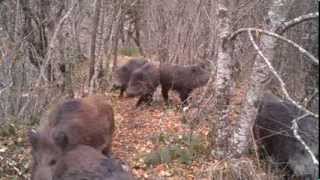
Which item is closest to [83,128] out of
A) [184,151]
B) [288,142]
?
[184,151]

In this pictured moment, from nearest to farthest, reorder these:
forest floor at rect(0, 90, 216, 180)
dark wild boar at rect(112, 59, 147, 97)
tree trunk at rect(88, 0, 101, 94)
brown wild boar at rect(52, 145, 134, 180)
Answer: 1. brown wild boar at rect(52, 145, 134, 180)
2. forest floor at rect(0, 90, 216, 180)
3. tree trunk at rect(88, 0, 101, 94)
4. dark wild boar at rect(112, 59, 147, 97)

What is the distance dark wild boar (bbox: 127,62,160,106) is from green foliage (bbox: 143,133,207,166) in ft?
8.06

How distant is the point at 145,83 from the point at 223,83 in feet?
11.0

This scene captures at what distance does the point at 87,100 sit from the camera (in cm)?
717

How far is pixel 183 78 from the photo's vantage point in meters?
9.73

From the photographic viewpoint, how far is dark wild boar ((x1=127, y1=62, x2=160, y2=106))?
9727 millimetres

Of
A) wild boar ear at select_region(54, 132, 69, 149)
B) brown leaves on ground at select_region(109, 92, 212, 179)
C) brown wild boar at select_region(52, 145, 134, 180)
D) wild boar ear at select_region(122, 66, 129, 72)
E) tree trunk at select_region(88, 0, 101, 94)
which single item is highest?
tree trunk at select_region(88, 0, 101, 94)

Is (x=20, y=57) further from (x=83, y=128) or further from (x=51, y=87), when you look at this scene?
(x=83, y=128)

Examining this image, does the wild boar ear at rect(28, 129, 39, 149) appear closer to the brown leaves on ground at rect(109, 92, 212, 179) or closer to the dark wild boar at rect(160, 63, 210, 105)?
the brown leaves on ground at rect(109, 92, 212, 179)

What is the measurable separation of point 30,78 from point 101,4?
1817mm

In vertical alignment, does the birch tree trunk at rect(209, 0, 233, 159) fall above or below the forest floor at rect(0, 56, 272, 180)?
above

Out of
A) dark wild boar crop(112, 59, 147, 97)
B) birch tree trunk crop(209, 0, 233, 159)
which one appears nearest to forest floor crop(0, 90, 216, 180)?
birch tree trunk crop(209, 0, 233, 159)

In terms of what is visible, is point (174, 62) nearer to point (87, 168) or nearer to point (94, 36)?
point (94, 36)

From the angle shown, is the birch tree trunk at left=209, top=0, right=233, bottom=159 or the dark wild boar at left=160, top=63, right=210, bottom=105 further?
the dark wild boar at left=160, top=63, right=210, bottom=105
